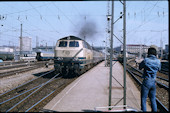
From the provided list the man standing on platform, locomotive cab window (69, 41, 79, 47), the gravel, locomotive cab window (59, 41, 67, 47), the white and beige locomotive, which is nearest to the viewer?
the man standing on platform

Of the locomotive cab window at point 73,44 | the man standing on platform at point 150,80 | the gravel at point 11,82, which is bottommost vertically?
the gravel at point 11,82

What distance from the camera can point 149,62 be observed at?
4.70m

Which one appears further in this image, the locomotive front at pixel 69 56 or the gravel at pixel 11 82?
the locomotive front at pixel 69 56

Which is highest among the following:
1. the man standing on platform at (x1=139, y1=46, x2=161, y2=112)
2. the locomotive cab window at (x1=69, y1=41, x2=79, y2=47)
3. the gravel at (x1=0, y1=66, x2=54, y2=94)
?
the locomotive cab window at (x1=69, y1=41, x2=79, y2=47)

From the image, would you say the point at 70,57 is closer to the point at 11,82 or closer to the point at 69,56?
the point at 69,56

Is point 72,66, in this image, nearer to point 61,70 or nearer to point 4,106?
point 61,70

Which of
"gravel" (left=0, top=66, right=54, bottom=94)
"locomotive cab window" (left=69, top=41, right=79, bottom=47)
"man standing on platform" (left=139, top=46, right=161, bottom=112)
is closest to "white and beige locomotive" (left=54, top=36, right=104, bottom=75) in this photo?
"locomotive cab window" (left=69, top=41, right=79, bottom=47)

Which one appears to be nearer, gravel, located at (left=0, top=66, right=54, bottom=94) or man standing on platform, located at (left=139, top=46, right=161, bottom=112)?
man standing on platform, located at (left=139, top=46, right=161, bottom=112)

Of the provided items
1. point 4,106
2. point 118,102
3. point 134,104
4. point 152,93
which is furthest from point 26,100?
point 152,93

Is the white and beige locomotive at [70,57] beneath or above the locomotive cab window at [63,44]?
beneath

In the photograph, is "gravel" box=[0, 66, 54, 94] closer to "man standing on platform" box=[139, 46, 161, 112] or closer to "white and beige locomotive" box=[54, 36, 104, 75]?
"white and beige locomotive" box=[54, 36, 104, 75]

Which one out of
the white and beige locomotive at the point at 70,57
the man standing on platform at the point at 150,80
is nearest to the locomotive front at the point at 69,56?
the white and beige locomotive at the point at 70,57

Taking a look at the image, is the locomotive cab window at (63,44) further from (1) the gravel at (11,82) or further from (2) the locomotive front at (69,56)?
(1) the gravel at (11,82)

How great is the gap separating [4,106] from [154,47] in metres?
6.10
